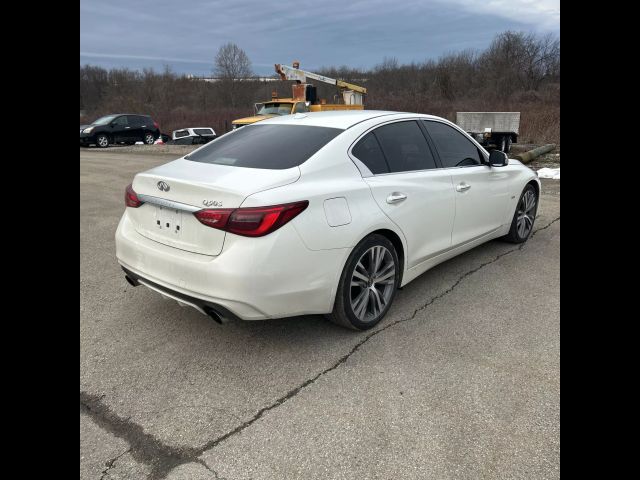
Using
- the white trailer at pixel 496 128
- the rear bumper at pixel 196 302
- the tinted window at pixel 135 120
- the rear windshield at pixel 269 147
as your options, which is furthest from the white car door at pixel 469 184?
the tinted window at pixel 135 120

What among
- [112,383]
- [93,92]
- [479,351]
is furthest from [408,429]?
[93,92]

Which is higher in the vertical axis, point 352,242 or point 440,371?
point 352,242

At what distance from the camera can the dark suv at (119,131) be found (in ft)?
79.0

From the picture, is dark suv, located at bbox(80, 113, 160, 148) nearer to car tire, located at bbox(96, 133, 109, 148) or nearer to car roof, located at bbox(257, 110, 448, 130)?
car tire, located at bbox(96, 133, 109, 148)

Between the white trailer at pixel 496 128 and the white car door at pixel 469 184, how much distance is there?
1406 centimetres

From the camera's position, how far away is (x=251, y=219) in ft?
9.24

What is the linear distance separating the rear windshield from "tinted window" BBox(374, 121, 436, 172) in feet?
1.53

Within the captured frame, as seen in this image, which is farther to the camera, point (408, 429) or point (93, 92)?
point (93, 92)

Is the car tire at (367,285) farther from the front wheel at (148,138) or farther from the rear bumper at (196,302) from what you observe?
the front wheel at (148,138)

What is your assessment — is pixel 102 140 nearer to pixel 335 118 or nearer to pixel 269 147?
pixel 335 118

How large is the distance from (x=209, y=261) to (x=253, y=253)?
1.00 ft

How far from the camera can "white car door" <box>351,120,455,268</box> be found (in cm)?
361

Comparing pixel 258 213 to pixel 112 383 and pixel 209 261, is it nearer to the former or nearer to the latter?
pixel 209 261

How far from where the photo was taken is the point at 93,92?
73.1 metres
